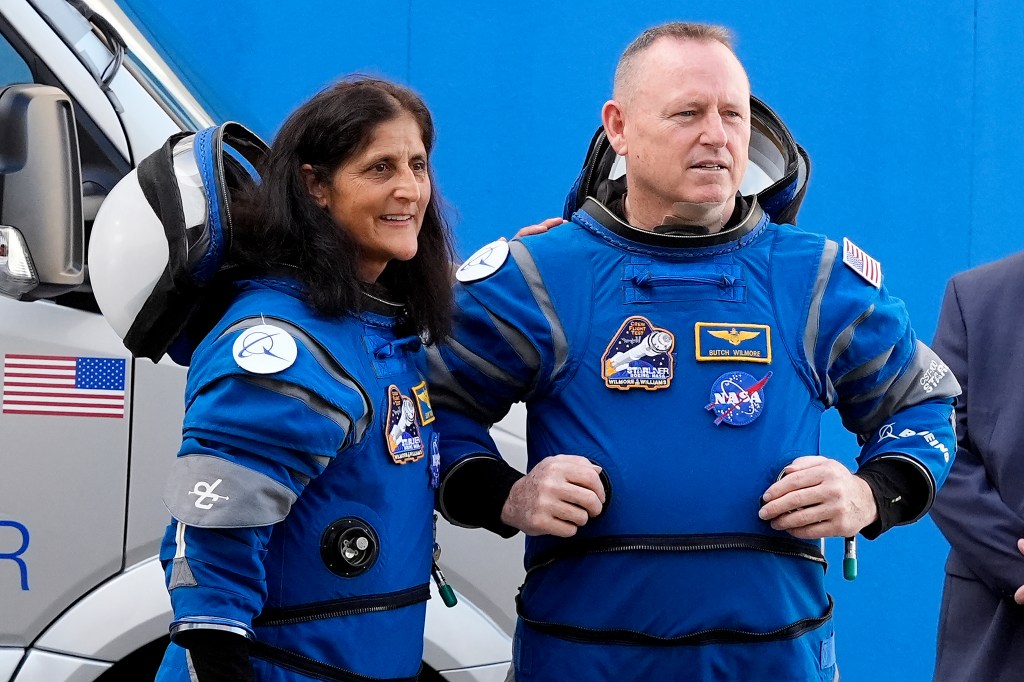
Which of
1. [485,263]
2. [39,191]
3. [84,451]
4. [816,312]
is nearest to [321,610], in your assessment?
[485,263]

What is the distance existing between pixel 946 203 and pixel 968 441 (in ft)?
4.88

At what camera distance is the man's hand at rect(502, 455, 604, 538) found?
185cm

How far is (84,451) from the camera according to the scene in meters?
2.62

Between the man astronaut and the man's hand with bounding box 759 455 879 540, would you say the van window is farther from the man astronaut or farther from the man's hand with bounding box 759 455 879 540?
the man's hand with bounding box 759 455 879 540

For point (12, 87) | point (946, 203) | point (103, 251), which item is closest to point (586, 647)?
point (103, 251)

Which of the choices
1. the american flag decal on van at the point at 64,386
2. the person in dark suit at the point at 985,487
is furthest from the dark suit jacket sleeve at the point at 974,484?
the american flag decal on van at the point at 64,386

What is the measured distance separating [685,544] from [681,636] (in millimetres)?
148

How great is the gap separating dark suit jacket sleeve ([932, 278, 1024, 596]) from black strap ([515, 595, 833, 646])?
2.53 feet

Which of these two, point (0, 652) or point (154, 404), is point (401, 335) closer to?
point (154, 404)

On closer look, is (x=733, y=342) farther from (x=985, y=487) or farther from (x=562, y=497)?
(x=985, y=487)

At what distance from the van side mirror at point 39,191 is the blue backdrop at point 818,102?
1128mm

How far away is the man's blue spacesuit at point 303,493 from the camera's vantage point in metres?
1.59

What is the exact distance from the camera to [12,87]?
249 cm

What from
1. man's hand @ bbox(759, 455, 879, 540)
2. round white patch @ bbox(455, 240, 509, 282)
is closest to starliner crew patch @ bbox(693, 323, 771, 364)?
man's hand @ bbox(759, 455, 879, 540)
